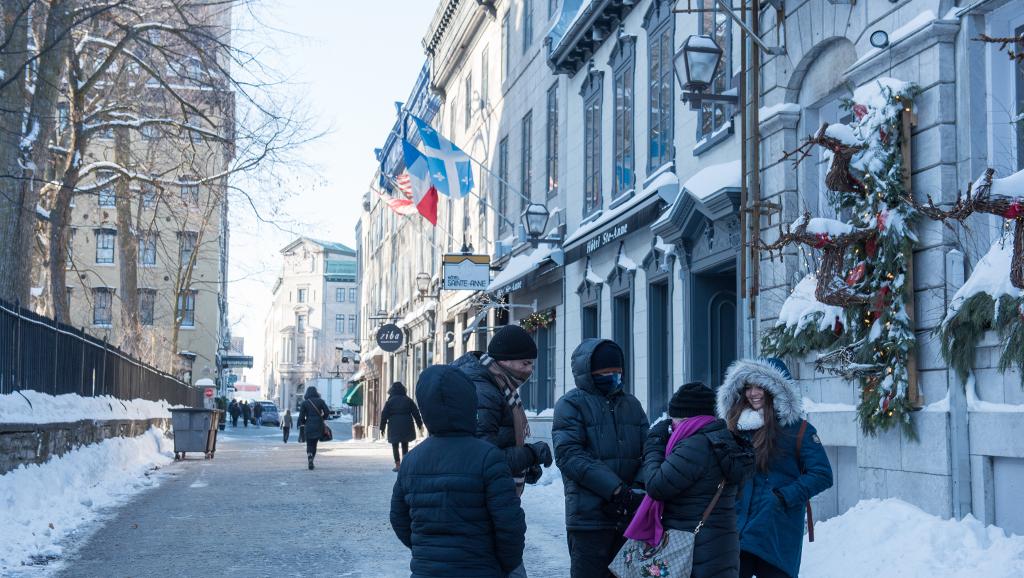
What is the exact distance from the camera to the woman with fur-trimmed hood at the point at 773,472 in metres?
6.28

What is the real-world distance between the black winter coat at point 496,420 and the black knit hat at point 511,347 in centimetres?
11

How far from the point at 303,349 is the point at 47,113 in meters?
118

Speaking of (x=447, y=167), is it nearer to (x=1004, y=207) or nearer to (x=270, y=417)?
(x=1004, y=207)

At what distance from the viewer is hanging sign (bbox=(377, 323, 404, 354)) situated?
38794 mm

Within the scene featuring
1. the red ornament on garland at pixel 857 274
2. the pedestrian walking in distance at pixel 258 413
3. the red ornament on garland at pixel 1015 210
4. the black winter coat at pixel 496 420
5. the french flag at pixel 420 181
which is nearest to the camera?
the black winter coat at pixel 496 420

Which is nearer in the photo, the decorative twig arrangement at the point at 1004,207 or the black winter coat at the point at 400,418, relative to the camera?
the decorative twig arrangement at the point at 1004,207

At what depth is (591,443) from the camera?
6.39m

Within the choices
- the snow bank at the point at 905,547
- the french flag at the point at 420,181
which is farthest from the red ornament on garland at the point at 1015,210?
the french flag at the point at 420,181

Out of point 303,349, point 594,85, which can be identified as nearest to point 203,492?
point 594,85

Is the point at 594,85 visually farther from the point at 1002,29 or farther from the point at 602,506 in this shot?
the point at 602,506

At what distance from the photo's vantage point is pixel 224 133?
1013 inches

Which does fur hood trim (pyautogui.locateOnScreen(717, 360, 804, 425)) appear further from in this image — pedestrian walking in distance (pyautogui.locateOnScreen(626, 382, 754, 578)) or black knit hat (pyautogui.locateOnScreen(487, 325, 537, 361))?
black knit hat (pyautogui.locateOnScreen(487, 325, 537, 361))

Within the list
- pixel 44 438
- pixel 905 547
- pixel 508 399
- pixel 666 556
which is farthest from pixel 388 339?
pixel 666 556

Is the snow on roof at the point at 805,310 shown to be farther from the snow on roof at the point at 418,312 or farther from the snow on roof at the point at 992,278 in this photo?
the snow on roof at the point at 418,312
